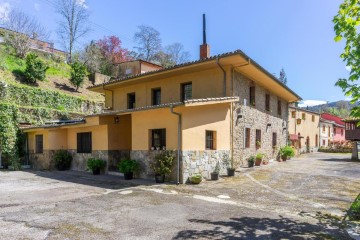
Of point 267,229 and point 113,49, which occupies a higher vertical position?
point 113,49

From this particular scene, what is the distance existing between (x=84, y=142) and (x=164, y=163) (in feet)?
24.1

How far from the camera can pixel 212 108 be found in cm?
1333

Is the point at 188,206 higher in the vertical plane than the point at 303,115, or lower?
lower

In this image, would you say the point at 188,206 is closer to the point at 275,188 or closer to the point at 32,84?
the point at 275,188

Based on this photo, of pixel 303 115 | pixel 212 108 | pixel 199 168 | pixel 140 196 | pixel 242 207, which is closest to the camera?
pixel 242 207

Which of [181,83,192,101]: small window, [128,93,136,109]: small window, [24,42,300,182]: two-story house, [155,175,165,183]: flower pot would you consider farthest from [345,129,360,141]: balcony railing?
[155,175,165,183]: flower pot

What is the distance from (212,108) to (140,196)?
19.5 feet

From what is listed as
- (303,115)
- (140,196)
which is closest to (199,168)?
(140,196)

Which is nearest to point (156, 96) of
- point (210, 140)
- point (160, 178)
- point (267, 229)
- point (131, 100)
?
point (131, 100)

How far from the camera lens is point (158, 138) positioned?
1295 centimetres

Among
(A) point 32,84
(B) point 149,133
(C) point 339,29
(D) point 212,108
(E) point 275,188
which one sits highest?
(A) point 32,84

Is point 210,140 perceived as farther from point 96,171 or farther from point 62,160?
point 62,160

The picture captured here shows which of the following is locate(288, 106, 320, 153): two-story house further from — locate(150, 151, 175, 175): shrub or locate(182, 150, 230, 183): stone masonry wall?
locate(150, 151, 175, 175): shrub

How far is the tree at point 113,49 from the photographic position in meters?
41.0
